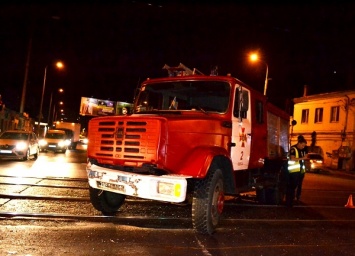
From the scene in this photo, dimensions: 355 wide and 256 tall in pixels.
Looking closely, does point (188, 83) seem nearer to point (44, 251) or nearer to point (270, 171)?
point (270, 171)

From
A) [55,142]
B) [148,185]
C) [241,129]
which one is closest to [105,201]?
[148,185]

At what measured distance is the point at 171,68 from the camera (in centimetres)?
858

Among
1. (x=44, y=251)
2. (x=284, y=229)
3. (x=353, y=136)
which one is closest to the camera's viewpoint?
(x=44, y=251)

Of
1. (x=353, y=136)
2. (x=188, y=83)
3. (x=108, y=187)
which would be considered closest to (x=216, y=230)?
(x=108, y=187)

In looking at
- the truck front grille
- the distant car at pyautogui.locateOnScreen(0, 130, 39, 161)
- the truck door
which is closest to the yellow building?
the distant car at pyautogui.locateOnScreen(0, 130, 39, 161)

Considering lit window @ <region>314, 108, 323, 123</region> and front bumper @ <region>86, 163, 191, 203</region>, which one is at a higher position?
lit window @ <region>314, 108, 323, 123</region>

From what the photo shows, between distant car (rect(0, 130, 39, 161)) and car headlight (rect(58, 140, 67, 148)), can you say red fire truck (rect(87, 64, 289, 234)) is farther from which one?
car headlight (rect(58, 140, 67, 148))

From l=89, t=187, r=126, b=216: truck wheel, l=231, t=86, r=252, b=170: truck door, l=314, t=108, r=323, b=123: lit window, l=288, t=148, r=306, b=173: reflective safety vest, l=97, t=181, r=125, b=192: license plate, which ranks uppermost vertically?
l=314, t=108, r=323, b=123: lit window

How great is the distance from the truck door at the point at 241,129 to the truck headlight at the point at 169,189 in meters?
1.82

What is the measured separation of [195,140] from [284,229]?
256 centimetres

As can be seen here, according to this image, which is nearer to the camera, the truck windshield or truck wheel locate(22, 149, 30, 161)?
the truck windshield

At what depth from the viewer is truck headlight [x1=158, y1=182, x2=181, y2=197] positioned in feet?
20.0

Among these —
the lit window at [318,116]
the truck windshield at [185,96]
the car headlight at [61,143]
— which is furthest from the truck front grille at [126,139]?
the lit window at [318,116]

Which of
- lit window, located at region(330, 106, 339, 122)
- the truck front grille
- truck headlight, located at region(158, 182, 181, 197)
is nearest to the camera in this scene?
truck headlight, located at region(158, 182, 181, 197)
